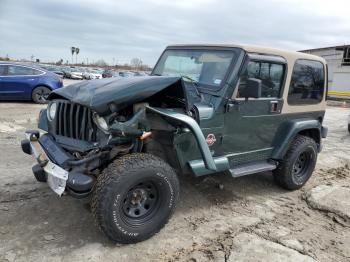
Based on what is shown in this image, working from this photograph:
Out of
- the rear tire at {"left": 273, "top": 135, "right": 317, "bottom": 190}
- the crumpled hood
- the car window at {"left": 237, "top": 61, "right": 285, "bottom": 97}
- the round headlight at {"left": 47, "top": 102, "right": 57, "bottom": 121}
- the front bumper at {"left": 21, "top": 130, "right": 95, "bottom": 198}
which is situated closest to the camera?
the front bumper at {"left": 21, "top": 130, "right": 95, "bottom": 198}

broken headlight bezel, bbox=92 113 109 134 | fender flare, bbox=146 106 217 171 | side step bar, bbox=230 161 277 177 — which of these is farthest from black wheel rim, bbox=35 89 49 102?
fender flare, bbox=146 106 217 171

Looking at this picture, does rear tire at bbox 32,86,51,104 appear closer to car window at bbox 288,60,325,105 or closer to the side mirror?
car window at bbox 288,60,325,105

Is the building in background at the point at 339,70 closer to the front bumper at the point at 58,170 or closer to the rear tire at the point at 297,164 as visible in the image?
the rear tire at the point at 297,164

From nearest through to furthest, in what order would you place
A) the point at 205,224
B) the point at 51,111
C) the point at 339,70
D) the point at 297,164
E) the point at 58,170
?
the point at 58,170
the point at 205,224
the point at 51,111
the point at 297,164
the point at 339,70

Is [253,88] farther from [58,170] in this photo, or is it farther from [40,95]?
[40,95]

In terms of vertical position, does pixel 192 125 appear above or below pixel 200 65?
below

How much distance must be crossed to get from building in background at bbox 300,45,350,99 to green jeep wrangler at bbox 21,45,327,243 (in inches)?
785

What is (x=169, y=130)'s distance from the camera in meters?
3.58

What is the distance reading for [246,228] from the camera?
3.86 m

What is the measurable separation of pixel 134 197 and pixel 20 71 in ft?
33.2

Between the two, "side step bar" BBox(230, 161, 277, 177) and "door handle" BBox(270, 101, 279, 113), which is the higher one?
"door handle" BBox(270, 101, 279, 113)

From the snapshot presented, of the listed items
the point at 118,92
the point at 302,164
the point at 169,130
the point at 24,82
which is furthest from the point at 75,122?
the point at 24,82

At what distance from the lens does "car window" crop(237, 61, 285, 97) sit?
4160mm

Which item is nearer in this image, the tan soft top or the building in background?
the tan soft top
